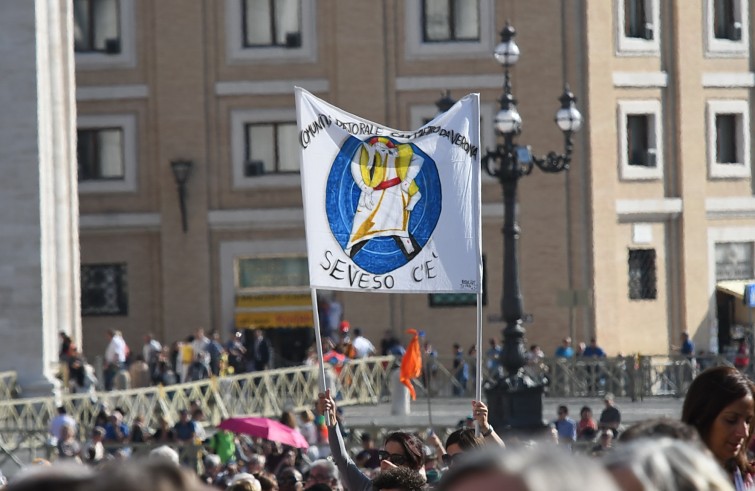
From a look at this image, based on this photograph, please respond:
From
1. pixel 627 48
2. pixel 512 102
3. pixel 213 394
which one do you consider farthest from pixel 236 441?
pixel 627 48

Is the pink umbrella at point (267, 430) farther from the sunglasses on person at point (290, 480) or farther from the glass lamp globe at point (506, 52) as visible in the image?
the sunglasses on person at point (290, 480)

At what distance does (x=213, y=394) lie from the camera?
2936 centimetres

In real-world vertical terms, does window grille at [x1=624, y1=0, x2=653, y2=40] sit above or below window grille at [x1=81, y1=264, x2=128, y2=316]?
above

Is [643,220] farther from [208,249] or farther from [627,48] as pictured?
[208,249]

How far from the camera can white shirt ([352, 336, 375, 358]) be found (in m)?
34.3

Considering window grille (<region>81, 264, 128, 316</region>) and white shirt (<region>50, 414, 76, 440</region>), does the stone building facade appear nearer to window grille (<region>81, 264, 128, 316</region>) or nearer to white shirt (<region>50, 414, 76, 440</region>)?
window grille (<region>81, 264, 128, 316</region>)

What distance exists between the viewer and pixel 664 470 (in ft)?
8.77

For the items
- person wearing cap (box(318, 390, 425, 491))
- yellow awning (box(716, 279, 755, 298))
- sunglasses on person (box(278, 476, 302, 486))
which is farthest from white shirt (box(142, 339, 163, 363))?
person wearing cap (box(318, 390, 425, 491))

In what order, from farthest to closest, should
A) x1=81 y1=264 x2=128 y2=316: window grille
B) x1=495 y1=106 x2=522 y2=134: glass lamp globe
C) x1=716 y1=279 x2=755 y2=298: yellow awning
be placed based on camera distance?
1. x1=716 y1=279 x2=755 y2=298: yellow awning
2. x1=81 y1=264 x2=128 y2=316: window grille
3. x1=495 y1=106 x2=522 y2=134: glass lamp globe

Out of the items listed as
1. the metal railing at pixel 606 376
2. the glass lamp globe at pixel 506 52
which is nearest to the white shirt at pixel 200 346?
the metal railing at pixel 606 376

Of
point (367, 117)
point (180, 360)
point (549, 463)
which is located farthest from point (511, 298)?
point (549, 463)

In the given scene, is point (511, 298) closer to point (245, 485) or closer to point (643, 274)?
point (245, 485)

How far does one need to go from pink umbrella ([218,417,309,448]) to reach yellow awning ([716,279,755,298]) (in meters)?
20.8

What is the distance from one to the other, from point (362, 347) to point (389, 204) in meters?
23.6
